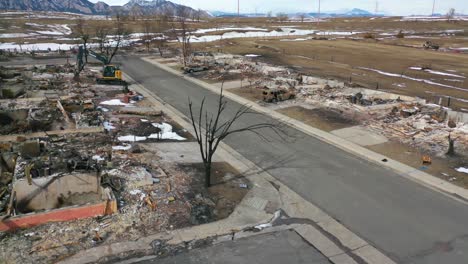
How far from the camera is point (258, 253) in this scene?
9.48 metres

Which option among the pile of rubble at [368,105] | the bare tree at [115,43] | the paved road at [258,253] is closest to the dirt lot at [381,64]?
the pile of rubble at [368,105]

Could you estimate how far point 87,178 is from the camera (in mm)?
12312

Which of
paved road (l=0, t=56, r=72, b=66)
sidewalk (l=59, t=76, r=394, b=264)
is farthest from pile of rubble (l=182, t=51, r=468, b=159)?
paved road (l=0, t=56, r=72, b=66)

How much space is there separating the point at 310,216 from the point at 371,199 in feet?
7.99

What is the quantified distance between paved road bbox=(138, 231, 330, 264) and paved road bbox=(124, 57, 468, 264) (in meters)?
1.80

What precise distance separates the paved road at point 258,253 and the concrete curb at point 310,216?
370mm

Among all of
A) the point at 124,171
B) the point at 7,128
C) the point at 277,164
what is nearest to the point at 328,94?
the point at 277,164

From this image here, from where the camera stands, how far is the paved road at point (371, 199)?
10000mm

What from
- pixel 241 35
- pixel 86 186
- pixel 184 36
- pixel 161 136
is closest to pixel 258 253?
pixel 86 186

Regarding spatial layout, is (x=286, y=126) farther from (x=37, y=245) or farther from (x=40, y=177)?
(x=37, y=245)

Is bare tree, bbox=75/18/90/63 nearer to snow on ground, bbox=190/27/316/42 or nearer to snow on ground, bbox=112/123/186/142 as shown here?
snow on ground, bbox=190/27/316/42

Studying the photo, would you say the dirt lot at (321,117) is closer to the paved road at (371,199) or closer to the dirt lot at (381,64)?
the paved road at (371,199)

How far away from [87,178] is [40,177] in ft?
4.50

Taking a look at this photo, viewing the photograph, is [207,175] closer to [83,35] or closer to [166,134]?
[166,134]
